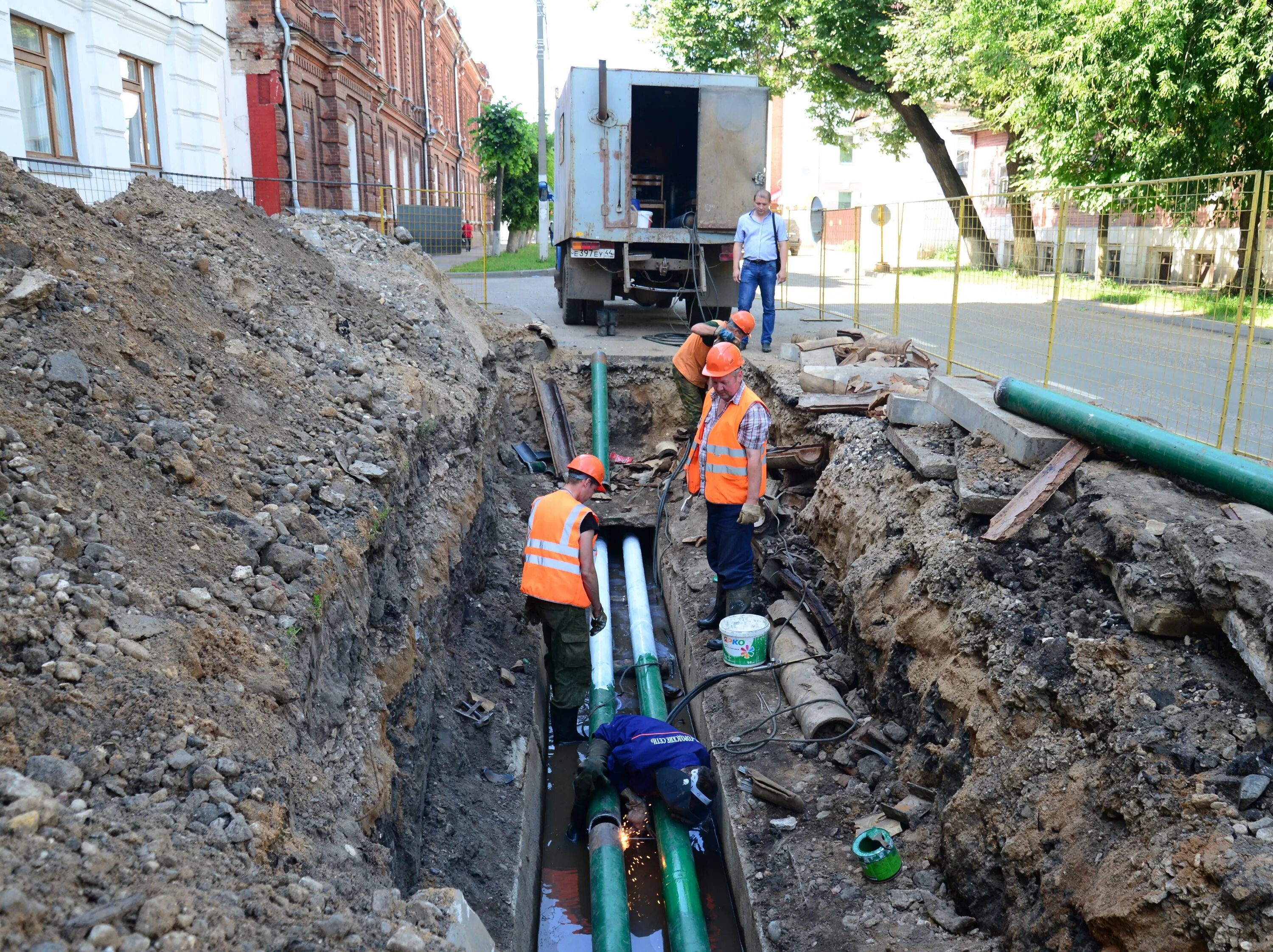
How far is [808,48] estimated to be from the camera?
20.5 metres

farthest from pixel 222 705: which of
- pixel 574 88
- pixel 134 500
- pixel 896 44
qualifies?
pixel 896 44

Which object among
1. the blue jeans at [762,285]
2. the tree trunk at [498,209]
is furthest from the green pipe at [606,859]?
the tree trunk at [498,209]

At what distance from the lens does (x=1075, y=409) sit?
538 centimetres

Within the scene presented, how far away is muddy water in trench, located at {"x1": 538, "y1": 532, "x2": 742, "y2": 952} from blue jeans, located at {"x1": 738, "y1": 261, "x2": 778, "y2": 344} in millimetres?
5503

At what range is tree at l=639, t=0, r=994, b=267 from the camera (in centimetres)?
1966

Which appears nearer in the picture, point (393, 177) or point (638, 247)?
point (638, 247)

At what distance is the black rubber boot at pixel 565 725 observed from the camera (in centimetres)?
654

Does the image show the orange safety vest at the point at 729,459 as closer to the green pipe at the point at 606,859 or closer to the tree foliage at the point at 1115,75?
the green pipe at the point at 606,859

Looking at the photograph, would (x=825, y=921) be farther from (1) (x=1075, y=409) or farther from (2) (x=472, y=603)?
(2) (x=472, y=603)

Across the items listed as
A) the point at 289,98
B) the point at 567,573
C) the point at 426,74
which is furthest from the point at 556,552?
the point at 426,74

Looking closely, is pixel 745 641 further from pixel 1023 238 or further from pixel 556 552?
pixel 1023 238

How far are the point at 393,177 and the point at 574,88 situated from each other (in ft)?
63.2

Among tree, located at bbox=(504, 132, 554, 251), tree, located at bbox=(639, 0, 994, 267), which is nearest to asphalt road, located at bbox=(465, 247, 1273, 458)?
tree, located at bbox=(639, 0, 994, 267)

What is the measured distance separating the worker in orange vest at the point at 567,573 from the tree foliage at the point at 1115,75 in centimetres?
996
